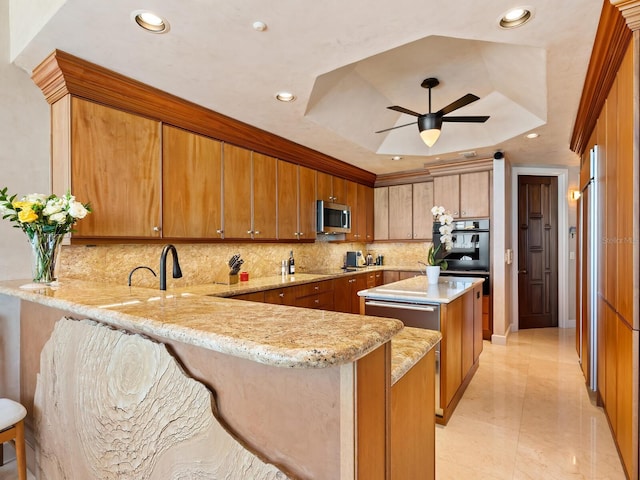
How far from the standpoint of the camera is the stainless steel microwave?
462 cm

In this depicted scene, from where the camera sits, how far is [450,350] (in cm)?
258

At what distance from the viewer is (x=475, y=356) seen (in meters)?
3.47

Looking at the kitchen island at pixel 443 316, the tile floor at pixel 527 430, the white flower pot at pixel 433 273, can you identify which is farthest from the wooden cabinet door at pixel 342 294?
the tile floor at pixel 527 430

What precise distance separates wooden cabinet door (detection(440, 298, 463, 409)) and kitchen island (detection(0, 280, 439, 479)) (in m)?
1.69

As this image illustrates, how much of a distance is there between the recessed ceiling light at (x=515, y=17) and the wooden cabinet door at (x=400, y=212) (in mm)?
3943

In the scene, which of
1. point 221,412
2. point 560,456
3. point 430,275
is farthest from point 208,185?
point 560,456

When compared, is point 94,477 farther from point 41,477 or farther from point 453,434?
point 453,434

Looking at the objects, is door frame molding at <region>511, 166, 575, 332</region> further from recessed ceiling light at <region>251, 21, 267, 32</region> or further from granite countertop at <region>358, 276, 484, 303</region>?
recessed ceiling light at <region>251, 21, 267, 32</region>

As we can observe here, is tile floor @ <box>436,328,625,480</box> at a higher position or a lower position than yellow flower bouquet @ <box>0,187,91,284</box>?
lower

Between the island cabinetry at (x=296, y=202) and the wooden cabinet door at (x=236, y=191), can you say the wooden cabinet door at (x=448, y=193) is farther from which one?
the wooden cabinet door at (x=236, y=191)

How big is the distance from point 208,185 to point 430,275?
227 centimetres

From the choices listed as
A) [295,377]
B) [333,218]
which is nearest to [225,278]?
[333,218]

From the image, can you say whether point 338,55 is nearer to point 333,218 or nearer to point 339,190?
point 333,218

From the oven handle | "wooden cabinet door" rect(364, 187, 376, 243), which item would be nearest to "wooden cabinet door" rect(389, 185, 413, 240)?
"wooden cabinet door" rect(364, 187, 376, 243)
